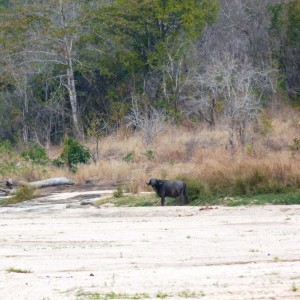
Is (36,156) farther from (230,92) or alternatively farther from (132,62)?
(132,62)

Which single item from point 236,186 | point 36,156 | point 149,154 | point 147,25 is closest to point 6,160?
point 36,156

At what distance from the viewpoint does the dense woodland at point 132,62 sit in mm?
40344

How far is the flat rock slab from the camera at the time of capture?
9.55 meters

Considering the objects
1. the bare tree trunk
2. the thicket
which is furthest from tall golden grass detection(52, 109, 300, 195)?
the bare tree trunk

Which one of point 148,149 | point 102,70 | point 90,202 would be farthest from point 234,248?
point 102,70

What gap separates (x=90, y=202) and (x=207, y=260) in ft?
38.4

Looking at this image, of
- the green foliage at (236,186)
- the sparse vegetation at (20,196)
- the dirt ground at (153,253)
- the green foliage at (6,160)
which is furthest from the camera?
the green foliage at (6,160)

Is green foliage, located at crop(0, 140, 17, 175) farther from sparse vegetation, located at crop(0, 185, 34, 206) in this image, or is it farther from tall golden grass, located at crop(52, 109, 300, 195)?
sparse vegetation, located at crop(0, 185, 34, 206)

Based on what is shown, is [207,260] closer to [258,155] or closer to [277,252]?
[277,252]

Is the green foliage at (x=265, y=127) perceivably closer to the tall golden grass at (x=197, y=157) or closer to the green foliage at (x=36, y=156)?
the tall golden grass at (x=197, y=157)

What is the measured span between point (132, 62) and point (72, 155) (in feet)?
38.1

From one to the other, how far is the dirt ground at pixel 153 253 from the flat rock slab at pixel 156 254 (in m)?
0.01

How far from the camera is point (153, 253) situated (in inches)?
508

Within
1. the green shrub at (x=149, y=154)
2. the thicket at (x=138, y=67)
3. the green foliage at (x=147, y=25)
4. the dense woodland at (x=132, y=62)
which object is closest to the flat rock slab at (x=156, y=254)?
the green shrub at (x=149, y=154)
